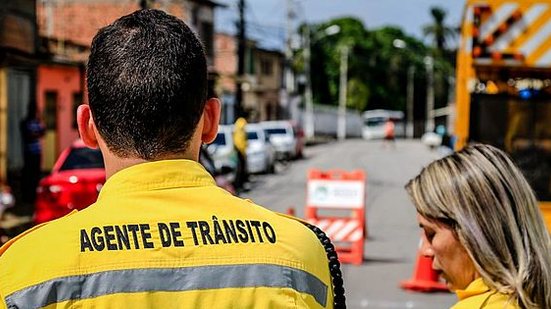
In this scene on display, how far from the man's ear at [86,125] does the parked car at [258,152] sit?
Answer: 94.0ft

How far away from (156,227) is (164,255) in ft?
0.20

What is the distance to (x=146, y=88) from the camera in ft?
6.57

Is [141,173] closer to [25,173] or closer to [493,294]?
[493,294]

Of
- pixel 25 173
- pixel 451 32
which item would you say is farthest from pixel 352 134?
pixel 25 173

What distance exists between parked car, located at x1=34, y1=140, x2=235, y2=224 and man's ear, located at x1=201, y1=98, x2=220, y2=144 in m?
10.4

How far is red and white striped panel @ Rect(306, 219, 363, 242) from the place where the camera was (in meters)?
13.2

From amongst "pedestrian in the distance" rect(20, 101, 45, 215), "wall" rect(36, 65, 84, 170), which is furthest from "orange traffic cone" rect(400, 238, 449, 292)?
"wall" rect(36, 65, 84, 170)

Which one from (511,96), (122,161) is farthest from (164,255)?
(511,96)

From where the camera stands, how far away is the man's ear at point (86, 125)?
2.15 meters

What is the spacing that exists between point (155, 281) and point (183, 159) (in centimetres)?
28

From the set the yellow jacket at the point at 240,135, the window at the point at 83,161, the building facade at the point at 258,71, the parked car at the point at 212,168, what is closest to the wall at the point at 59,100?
the yellow jacket at the point at 240,135

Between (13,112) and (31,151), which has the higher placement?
(13,112)

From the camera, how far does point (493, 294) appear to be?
2.82 meters

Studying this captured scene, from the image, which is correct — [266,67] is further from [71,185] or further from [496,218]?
[496,218]
